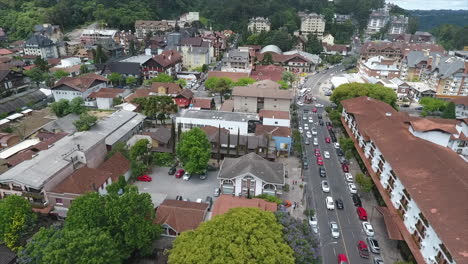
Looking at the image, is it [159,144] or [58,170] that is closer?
[58,170]

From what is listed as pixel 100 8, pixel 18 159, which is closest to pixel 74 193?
pixel 18 159

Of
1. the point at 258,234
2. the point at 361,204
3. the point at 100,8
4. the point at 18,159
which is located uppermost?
the point at 100,8

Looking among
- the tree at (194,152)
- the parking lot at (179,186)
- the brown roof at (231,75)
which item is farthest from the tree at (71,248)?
the brown roof at (231,75)

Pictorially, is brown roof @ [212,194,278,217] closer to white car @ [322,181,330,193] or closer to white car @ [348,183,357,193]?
white car @ [322,181,330,193]

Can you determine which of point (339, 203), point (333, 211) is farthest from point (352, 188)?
point (333, 211)

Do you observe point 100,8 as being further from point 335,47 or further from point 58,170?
point 58,170

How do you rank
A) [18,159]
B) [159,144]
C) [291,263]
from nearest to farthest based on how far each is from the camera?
[291,263], [18,159], [159,144]

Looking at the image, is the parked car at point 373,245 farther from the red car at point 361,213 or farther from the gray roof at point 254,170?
the gray roof at point 254,170
